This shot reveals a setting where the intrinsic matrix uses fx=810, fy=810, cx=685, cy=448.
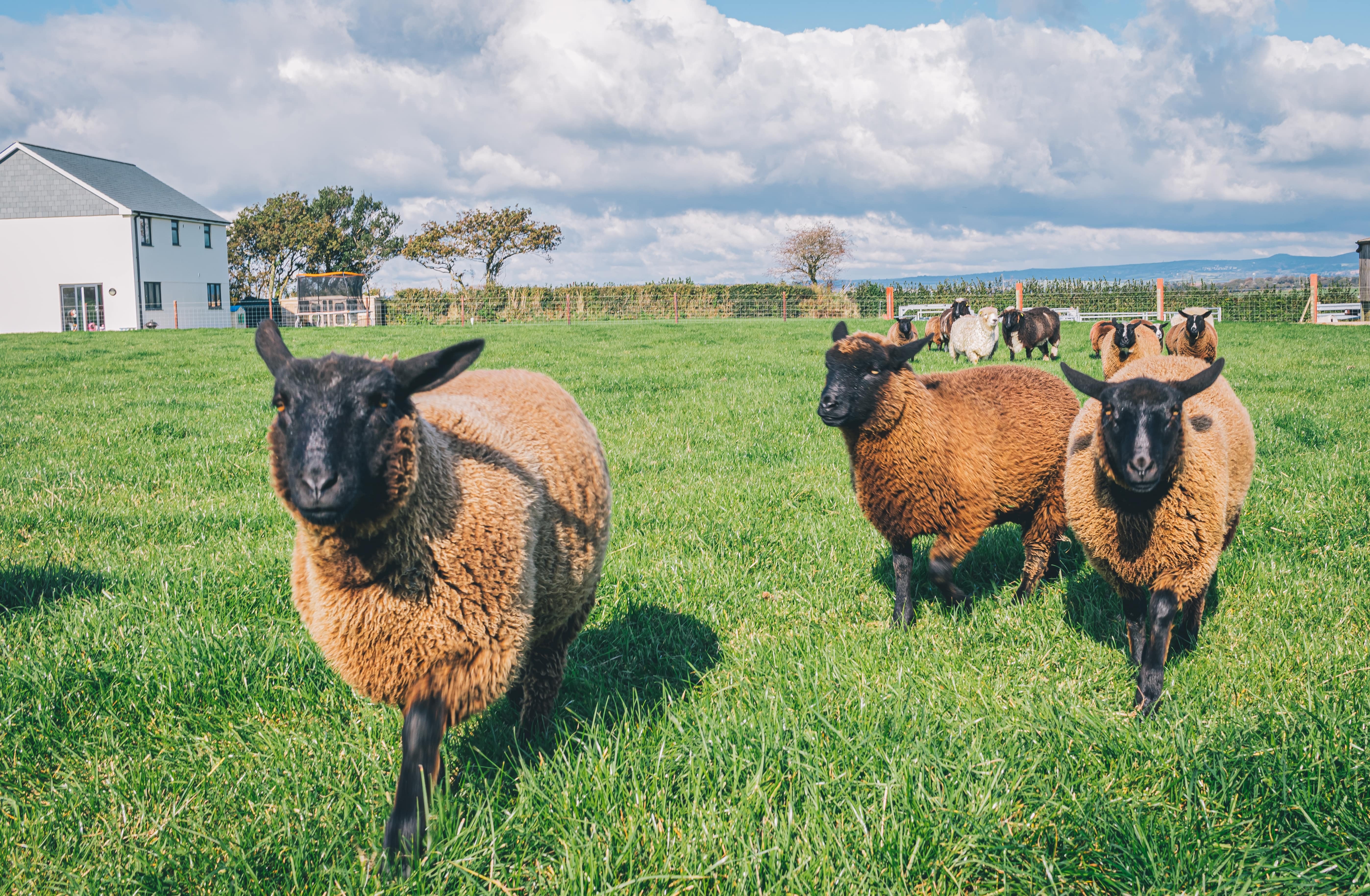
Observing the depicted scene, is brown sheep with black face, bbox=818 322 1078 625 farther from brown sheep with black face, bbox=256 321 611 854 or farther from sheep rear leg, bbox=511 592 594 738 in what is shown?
brown sheep with black face, bbox=256 321 611 854

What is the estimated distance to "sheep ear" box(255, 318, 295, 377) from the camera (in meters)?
2.54

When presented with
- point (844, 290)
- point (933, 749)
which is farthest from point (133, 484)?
point (844, 290)

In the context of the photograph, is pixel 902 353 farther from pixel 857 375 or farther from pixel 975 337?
pixel 975 337

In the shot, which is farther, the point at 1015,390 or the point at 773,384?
the point at 773,384

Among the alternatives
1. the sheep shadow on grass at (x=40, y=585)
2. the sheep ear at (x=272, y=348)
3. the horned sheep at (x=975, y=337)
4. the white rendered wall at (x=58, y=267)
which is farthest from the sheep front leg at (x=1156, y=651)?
the white rendered wall at (x=58, y=267)

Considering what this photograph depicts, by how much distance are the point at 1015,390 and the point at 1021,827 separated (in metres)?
3.51

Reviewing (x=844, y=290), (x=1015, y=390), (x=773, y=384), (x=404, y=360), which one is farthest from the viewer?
(x=844, y=290)

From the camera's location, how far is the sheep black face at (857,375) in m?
4.69

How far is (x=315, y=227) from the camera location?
207 ft

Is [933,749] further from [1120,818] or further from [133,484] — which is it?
[133,484]

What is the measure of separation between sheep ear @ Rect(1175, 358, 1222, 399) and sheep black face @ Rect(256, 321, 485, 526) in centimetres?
321

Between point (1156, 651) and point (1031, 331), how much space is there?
1723 centimetres

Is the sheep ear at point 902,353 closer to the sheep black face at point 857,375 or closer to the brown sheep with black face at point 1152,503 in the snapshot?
the sheep black face at point 857,375

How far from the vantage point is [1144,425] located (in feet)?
11.7
